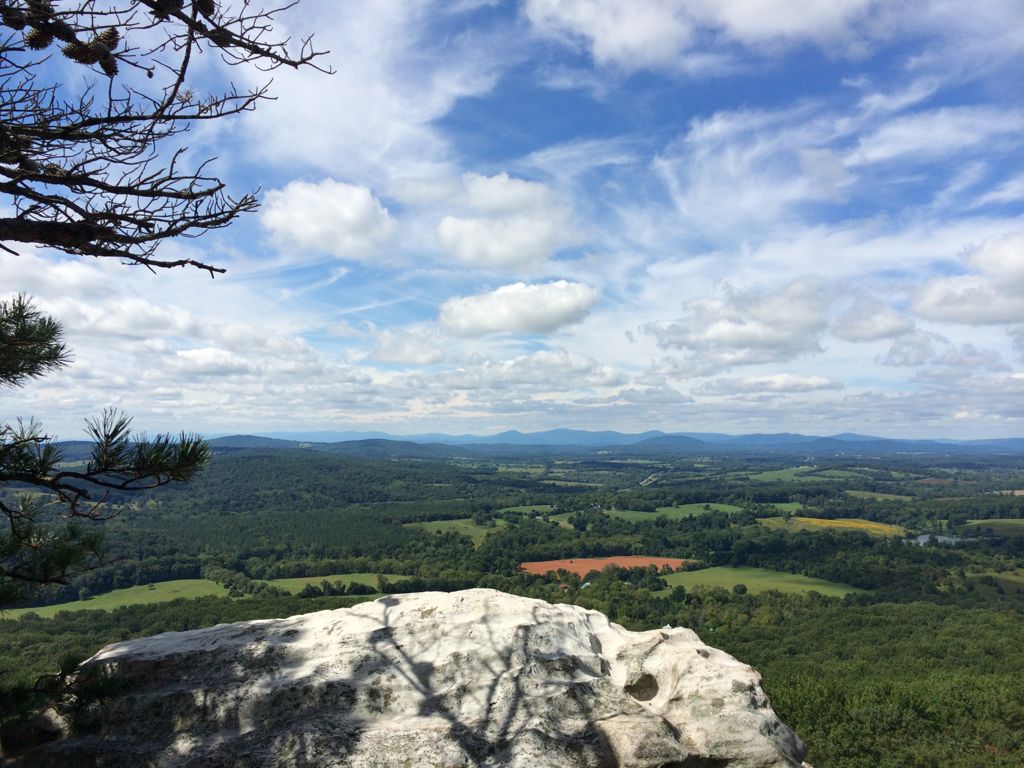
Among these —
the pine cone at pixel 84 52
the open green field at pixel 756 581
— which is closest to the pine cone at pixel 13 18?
the pine cone at pixel 84 52

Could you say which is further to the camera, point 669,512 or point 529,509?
point 529,509

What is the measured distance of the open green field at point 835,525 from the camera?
502 ft

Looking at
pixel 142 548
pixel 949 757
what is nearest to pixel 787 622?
pixel 949 757

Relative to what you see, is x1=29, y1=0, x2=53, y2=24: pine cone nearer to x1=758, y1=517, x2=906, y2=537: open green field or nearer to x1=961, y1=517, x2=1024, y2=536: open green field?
x1=758, y1=517, x2=906, y2=537: open green field

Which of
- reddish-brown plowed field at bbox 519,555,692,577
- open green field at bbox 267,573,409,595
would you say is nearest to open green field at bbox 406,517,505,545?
reddish-brown plowed field at bbox 519,555,692,577

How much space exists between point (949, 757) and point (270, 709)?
123ft

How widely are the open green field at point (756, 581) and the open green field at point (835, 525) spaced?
47.8m

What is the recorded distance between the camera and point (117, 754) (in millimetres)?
7219

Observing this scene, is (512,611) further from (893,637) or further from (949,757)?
(893,637)

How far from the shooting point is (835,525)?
6358 inches

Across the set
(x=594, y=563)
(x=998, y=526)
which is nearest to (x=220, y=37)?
(x=594, y=563)

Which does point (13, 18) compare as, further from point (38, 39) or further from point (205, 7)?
point (205, 7)

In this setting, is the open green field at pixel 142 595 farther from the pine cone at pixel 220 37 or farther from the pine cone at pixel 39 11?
the pine cone at pixel 220 37

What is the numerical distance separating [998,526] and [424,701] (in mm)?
209523
